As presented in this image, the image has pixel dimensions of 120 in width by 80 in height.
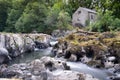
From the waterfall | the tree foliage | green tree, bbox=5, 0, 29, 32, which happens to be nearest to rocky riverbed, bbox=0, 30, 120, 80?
the waterfall

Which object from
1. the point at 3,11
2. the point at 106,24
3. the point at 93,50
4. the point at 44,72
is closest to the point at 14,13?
the point at 3,11

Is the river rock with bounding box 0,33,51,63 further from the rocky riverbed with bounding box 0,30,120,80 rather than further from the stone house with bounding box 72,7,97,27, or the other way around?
the stone house with bounding box 72,7,97,27

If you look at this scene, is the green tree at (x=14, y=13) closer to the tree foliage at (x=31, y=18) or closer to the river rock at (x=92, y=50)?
the tree foliage at (x=31, y=18)

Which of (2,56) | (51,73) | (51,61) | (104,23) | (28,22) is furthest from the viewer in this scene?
(28,22)

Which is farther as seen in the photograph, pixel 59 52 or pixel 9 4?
pixel 9 4

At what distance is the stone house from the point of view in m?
67.5

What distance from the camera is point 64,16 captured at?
178 ft

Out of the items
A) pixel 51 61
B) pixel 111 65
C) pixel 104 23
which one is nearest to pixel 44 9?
pixel 104 23

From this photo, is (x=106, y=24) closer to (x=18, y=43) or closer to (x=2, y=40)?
(x=18, y=43)

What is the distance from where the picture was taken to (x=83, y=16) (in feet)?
225

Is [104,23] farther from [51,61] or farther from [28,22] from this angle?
[51,61]

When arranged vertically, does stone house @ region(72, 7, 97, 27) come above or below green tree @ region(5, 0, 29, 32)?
below

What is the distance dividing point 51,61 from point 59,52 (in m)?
12.2

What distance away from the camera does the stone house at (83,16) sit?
67.5 metres
